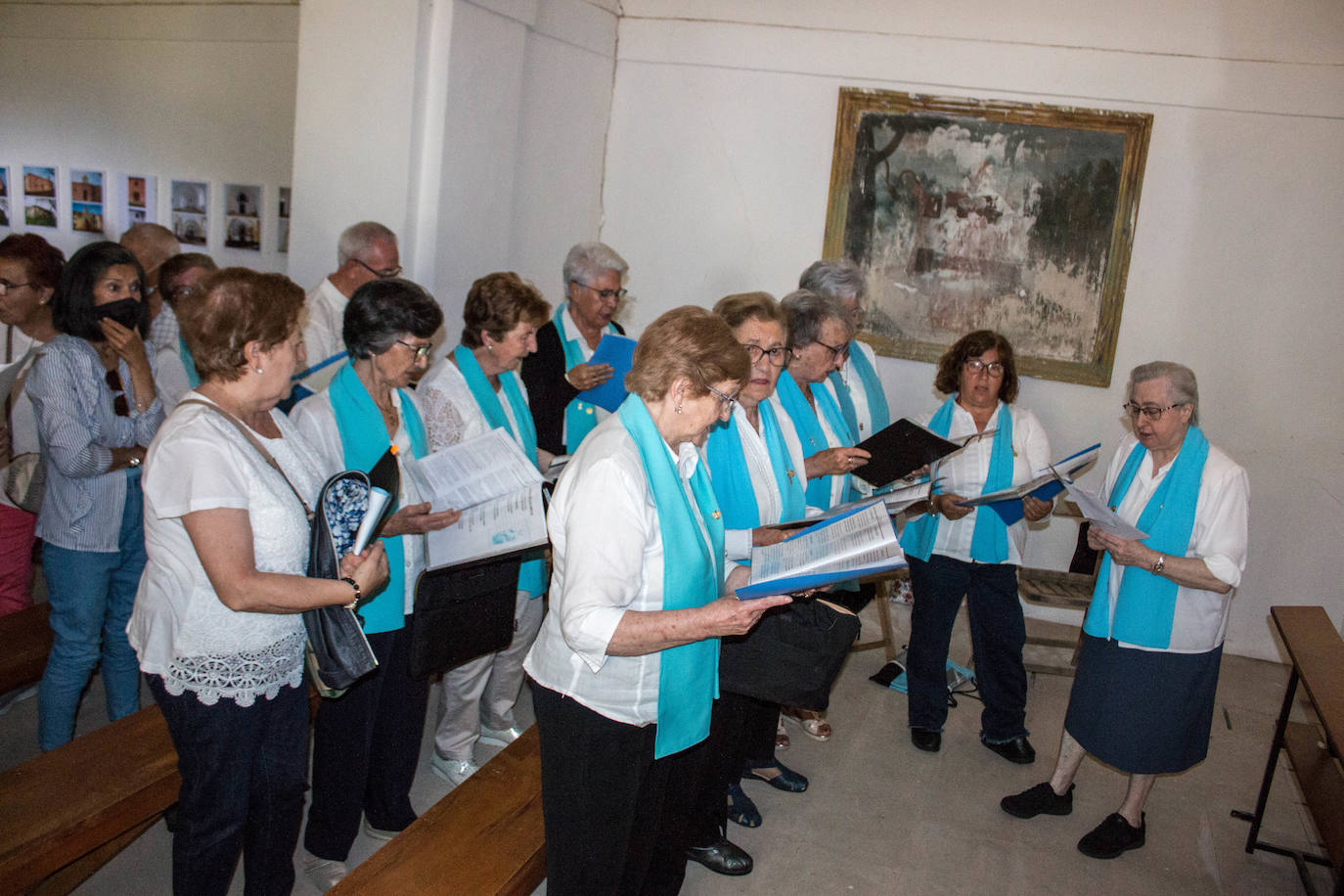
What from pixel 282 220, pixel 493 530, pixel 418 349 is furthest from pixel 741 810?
pixel 282 220

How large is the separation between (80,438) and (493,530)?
4.94 ft

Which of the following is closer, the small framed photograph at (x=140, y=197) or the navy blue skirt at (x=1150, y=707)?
the navy blue skirt at (x=1150, y=707)

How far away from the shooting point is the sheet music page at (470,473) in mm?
2852

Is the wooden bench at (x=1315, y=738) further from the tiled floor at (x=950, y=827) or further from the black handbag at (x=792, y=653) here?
the black handbag at (x=792, y=653)

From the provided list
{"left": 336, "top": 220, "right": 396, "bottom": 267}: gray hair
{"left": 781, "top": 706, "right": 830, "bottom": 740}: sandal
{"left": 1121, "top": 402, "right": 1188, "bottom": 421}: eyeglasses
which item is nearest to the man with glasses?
{"left": 336, "top": 220, "right": 396, "bottom": 267}: gray hair

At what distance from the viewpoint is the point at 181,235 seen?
7.12 m

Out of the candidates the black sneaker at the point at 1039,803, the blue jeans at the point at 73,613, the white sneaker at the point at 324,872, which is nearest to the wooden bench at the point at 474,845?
the white sneaker at the point at 324,872

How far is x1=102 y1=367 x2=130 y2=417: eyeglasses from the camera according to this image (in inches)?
131

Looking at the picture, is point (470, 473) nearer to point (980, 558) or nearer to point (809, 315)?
point (809, 315)

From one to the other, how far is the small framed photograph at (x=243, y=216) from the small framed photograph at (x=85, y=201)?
1193mm

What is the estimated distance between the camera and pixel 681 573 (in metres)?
2.21

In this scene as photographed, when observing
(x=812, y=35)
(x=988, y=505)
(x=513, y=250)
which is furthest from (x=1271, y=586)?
(x=513, y=250)

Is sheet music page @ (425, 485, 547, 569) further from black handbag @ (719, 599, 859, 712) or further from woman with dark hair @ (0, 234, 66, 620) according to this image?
woman with dark hair @ (0, 234, 66, 620)

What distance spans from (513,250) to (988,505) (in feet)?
9.81
